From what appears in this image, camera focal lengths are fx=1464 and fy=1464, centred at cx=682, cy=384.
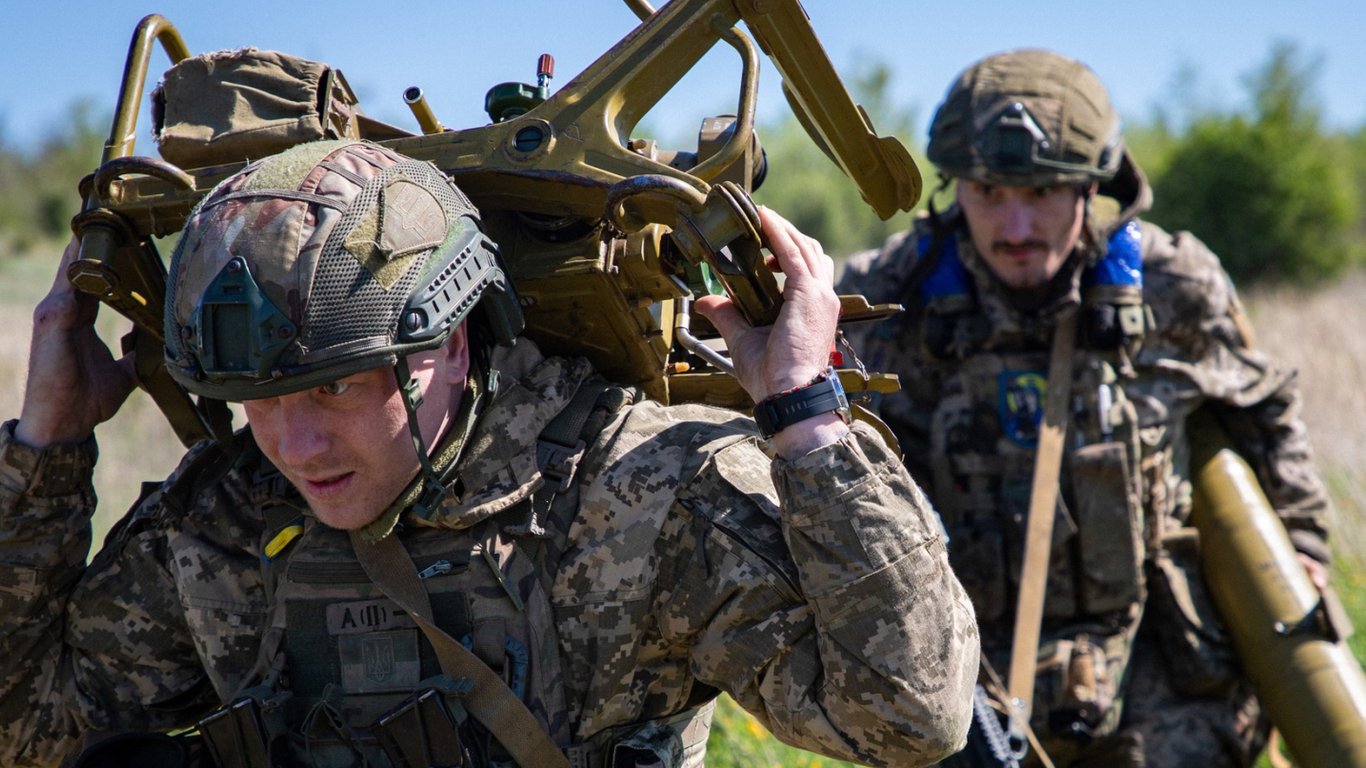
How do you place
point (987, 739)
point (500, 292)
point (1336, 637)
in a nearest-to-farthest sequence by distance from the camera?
point (500, 292) < point (987, 739) < point (1336, 637)

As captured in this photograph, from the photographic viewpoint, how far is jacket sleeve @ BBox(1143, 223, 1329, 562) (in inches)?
220

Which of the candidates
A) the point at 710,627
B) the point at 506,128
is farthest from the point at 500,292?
the point at 710,627

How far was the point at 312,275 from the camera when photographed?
105 inches

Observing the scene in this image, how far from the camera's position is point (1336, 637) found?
16.9ft

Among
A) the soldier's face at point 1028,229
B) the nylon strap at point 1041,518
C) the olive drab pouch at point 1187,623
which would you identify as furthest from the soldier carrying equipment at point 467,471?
the olive drab pouch at point 1187,623

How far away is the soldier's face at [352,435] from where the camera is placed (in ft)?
8.99

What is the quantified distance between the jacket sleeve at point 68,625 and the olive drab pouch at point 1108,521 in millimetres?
3298

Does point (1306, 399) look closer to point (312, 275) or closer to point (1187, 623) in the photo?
point (1187, 623)

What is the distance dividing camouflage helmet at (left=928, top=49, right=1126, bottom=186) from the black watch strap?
2983mm

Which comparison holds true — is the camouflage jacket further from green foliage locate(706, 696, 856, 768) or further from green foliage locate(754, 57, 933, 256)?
green foliage locate(754, 57, 933, 256)

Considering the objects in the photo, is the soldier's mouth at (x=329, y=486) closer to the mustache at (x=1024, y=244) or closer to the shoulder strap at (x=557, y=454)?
the shoulder strap at (x=557, y=454)

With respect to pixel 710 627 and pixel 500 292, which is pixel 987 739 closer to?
pixel 710 627

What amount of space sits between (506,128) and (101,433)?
905 cm

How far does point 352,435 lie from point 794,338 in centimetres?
86
